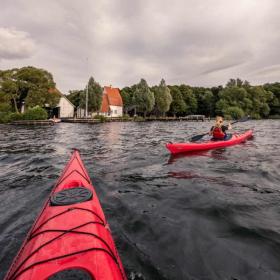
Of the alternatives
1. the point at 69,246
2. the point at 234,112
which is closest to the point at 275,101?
the point at 234,112

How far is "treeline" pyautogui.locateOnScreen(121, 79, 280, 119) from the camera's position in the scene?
210 ft

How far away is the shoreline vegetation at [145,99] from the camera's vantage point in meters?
42.5

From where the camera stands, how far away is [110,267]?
2395 mm

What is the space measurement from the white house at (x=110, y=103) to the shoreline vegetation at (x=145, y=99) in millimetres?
3939

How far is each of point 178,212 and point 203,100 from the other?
77280 mm

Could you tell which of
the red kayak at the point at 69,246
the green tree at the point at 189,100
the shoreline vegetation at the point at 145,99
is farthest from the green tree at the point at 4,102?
Result: the green tree at the point at 189,100

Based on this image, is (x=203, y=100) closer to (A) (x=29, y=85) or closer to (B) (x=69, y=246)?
(A) (x=29, y=85)

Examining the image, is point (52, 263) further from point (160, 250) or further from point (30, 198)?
point (30, 198)

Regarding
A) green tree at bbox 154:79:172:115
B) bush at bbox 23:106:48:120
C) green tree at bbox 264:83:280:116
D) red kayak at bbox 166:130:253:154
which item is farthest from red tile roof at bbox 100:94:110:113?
green tree at bbox 264:83:280:116

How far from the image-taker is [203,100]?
78.8 meters

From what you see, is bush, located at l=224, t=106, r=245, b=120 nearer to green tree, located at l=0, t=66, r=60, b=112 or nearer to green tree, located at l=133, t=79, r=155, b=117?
green tree, located at l=133, t=79, r=155, b=117

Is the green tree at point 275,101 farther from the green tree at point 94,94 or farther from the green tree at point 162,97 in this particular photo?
the green tree at point 94,94

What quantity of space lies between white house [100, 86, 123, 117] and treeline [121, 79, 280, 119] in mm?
4232

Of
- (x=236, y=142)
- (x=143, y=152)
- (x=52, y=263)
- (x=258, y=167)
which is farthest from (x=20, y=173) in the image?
(x=236, y=142)
